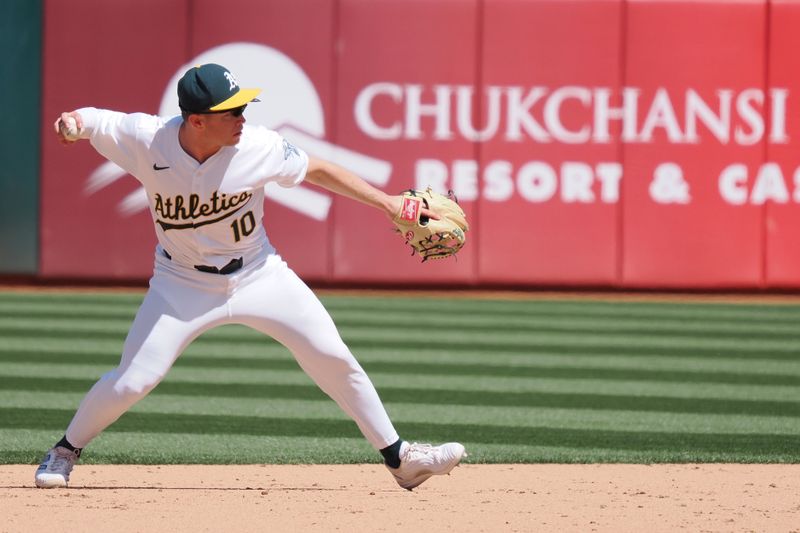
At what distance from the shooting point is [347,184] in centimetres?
533

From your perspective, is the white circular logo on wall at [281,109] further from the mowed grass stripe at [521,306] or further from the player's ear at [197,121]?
the player's ear at [197,121]

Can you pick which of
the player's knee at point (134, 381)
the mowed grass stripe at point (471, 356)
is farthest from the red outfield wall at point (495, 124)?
the player's knee at point (134, 381)

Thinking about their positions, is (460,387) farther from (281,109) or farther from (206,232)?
(281,109)

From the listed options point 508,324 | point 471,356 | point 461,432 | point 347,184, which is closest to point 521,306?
point 508,324

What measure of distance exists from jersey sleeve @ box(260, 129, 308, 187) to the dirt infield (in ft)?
3.95

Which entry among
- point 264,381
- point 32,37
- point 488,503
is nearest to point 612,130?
point 32,37

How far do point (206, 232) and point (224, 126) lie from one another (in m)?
0.39

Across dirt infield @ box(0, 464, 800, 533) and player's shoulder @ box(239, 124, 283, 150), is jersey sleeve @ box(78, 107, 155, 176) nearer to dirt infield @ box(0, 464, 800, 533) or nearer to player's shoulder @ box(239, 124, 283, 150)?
player's shoulder @ box(239, 124, 283, 150)

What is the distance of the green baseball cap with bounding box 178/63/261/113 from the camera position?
5.09 meters

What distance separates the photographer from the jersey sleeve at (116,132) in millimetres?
5270

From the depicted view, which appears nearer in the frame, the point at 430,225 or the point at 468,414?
the point at 430,225

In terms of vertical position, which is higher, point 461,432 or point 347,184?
point 347,184

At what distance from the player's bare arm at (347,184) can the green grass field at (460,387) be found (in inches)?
64.2

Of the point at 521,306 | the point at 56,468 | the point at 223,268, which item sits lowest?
the point at 56,468
